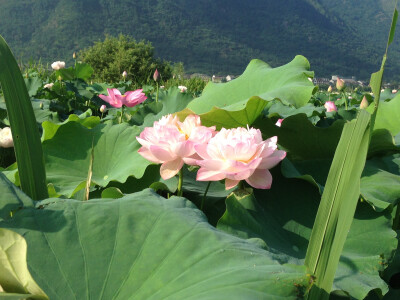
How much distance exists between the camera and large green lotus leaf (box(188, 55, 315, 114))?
3.22 feet

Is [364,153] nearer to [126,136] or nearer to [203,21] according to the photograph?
[126,136]

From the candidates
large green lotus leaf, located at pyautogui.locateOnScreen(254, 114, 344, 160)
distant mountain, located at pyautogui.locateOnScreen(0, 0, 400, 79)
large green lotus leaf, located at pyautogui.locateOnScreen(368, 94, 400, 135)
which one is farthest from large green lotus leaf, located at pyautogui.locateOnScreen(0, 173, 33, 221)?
distant mountain, located at pyautogui.locateOnScreen(0, 0, 400, 79)

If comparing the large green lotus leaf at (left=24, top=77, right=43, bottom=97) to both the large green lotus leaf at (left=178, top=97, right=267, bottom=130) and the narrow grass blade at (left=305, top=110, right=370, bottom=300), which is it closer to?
the large green lotus leaf at (left=178, top=97, right=267, bottom=130)

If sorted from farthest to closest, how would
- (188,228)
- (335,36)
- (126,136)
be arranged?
(335,36) < (126,136) < (188,228)

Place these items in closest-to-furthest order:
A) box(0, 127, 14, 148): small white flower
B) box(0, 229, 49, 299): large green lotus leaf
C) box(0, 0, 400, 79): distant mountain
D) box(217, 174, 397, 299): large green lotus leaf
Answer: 1. box(0, 229, 49, 299): large green lotus leaf
2. box(217, 174, 397, 299): large green lotus leaf
3. box(0, 127, 14, 148): small white flower
4. box(0, 0, 400, 79): distant mountain

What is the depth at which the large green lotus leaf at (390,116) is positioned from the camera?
1.19 m

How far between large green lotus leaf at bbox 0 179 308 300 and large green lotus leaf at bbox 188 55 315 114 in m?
0.52

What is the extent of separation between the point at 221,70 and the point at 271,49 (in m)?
23.3

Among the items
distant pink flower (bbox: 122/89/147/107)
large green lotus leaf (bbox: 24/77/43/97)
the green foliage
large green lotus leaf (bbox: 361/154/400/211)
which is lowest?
the green foliage

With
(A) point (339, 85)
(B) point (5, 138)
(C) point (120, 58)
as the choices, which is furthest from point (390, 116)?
(C) point (120, 58)

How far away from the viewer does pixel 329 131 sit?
92 centimetres

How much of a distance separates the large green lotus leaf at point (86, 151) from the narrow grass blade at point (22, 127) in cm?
41

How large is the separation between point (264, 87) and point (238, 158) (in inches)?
21.4

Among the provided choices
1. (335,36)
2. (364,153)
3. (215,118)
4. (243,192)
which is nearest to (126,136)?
(215,118)
